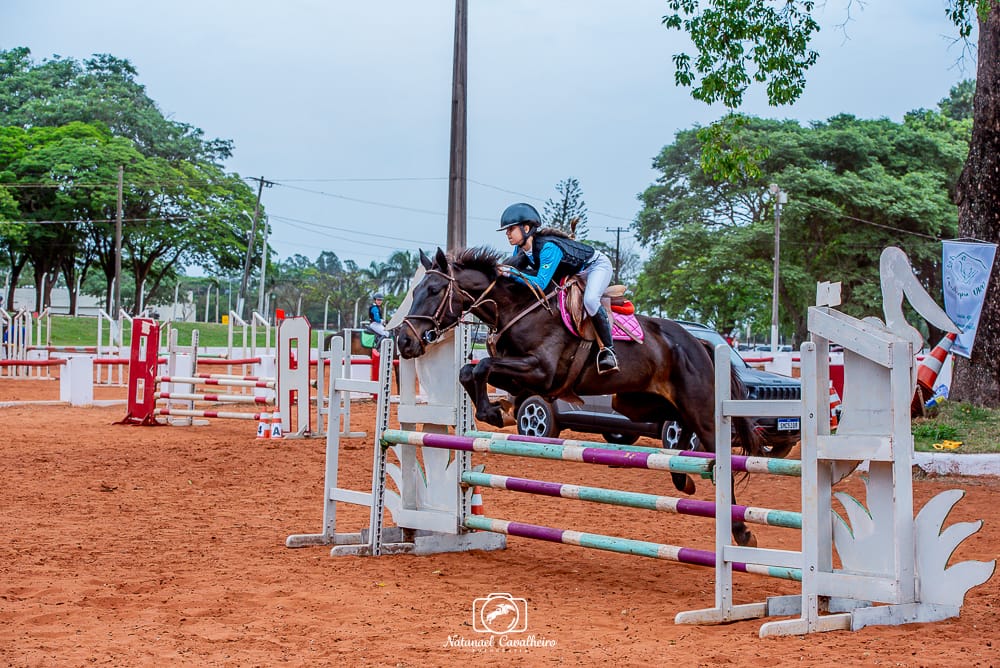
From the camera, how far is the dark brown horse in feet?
22.5

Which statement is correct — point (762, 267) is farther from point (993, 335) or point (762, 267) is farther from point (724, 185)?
point (993, 335)

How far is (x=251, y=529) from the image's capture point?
23.8ft

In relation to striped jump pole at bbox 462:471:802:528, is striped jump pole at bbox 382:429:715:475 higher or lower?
higher

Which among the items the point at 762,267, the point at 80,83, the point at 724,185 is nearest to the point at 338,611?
the point at 762,267

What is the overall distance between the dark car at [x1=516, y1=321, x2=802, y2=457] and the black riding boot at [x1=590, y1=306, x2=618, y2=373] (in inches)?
137

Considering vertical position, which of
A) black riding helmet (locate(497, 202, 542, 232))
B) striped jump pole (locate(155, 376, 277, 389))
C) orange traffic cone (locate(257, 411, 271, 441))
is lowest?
orange traffic cone (locate(257, 411, 271, 441))

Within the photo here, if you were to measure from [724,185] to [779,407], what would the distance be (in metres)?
42.2

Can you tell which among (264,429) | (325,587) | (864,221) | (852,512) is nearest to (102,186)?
(864,221)

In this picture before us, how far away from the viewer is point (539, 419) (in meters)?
12.0

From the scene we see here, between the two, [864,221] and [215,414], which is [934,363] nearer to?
[215,414]

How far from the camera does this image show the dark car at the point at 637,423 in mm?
10914

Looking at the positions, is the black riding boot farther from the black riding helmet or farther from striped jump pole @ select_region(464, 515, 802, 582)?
striped jump pole @ select_region(464, 515, 802, 582)

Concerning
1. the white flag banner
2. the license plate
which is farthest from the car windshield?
the white flag banner

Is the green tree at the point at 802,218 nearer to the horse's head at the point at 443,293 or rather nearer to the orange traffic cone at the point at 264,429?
the orange traffic cone at the point at 264,429
